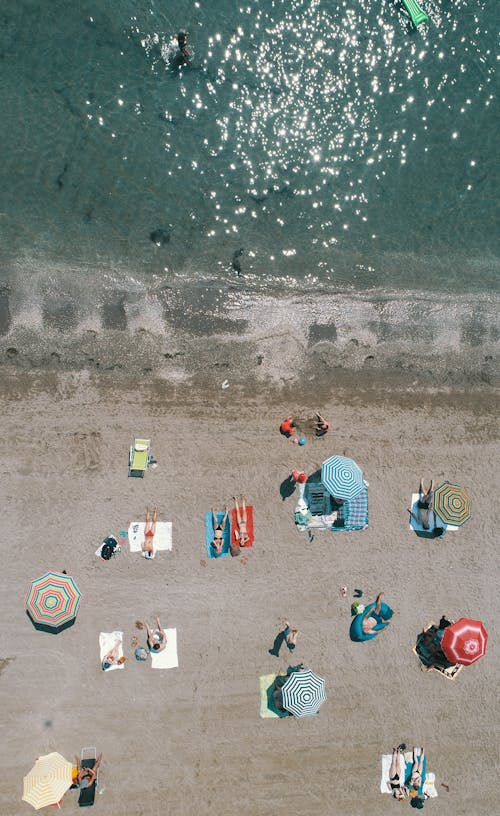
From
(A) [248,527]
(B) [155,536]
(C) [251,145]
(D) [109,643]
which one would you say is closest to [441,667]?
(A) [248,527]

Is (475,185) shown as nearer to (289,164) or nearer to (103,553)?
(289,164)

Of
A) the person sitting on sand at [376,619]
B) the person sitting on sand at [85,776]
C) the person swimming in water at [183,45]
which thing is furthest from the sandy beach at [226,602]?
the person swimming in water at [183,45]

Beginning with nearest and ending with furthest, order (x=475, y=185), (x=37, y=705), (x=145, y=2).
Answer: (x=37, y=705)
(x=145, y=2)
(x=475, y=185)

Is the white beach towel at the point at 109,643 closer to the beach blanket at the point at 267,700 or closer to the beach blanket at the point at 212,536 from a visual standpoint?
the beach blanket at the point at 212,536

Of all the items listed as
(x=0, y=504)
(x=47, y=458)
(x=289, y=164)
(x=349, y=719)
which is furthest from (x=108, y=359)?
(x=349, y=719)

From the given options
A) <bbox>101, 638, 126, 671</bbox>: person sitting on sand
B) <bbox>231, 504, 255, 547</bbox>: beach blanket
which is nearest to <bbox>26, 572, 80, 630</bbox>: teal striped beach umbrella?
<bbox>101, 638, 126, 671</bbox>: person sitting on sand

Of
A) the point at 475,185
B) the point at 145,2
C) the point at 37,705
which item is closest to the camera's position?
the point at 37,705

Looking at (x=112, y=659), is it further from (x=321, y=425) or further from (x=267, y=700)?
(x=321, y=425)
